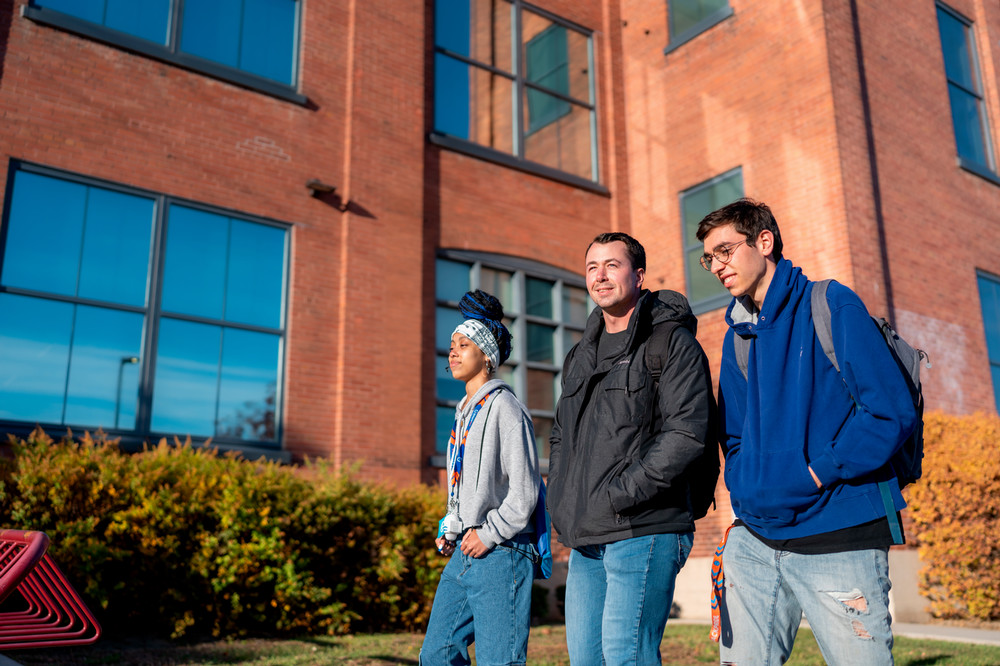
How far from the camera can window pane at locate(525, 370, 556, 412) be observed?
500 inches

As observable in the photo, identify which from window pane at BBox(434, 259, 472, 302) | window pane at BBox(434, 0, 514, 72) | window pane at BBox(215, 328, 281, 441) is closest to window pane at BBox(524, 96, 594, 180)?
window pane at BBox(434, 0, 514, 72)

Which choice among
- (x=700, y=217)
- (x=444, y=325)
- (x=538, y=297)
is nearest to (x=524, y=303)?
(x=538, y=297)

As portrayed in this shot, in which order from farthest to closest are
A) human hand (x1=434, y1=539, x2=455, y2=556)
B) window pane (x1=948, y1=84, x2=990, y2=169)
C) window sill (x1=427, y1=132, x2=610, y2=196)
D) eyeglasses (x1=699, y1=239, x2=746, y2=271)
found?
1. window pane (x1=948, y1=84, x2=990, y2=169)
2. window sill (x1=427, y1=132, x2=610, y2=196)
3. human hand (x1=434, y1=539, x2=455, y2=556)
4. eyeglasses (x1=699, y1=239, x2=746, y2=271)

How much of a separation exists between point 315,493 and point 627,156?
29.5 feet

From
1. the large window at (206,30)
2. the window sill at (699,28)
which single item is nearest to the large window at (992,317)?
the window sill at (699,28)

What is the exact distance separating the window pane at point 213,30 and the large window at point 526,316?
381 cm

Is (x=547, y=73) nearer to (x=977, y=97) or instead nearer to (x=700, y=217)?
(x=700, y=217)

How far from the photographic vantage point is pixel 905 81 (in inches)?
543

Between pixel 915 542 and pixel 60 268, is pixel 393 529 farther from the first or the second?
pixel 915 542

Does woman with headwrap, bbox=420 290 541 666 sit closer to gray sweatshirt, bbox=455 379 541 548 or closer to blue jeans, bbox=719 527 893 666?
gray sweatshirt, bbox=455 379 541 548

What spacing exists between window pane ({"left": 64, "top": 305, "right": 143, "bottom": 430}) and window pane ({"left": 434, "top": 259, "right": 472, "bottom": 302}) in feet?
13.4

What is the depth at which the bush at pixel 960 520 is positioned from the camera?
1000 centimetres

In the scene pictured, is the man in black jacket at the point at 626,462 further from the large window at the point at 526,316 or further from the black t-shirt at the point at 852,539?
the large window at the point at 526,316

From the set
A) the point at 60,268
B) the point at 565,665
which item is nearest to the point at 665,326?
the point at 565,665
